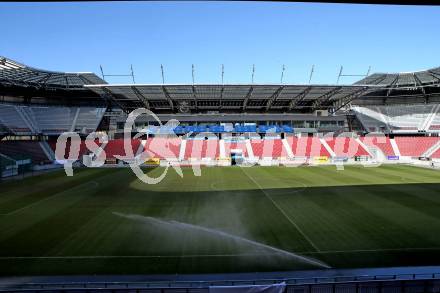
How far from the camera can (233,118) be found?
65438 mm

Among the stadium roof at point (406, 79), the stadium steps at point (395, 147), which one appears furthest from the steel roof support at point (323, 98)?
the stadium steps at point (395, 147)

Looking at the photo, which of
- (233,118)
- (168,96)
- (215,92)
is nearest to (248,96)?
(215,92)

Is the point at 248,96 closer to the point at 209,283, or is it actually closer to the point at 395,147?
the point at 395,147

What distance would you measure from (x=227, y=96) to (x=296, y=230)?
45.2 meters

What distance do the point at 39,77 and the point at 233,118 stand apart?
32409mm

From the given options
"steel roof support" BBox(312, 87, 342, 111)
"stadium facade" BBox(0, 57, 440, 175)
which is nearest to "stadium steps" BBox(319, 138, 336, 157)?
"stadium facade" BBox(0, 57, 440, 175)

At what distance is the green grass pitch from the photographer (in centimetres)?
1418

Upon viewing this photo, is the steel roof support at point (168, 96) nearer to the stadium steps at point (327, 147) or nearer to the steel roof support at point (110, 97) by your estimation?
the steel roof support at point (110, 97)

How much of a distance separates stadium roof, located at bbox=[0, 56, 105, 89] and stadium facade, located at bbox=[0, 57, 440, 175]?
0.48ft

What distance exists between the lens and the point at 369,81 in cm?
6359

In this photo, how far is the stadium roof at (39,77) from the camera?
156 feet

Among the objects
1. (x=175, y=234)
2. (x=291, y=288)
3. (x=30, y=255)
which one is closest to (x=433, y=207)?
(x=175, y=234)

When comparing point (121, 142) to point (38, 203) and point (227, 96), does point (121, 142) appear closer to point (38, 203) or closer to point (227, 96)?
point (227, 96)

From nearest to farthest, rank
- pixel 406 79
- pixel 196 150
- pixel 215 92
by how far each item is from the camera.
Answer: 1. pixel 196 150
2. pixel 215 92
3. pixel 406 79
